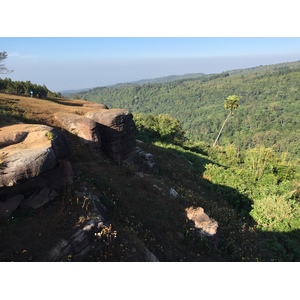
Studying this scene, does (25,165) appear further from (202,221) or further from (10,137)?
(202,221)

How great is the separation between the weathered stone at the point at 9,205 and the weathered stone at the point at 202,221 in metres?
6.74

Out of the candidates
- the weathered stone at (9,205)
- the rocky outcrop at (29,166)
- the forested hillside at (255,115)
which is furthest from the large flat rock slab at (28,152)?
the forested hillside at (255,115)

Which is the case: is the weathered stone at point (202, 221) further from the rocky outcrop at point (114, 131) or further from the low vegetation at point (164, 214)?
the rocky outcrop at point (114, 131)

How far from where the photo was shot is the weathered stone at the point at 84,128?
14.2 metres

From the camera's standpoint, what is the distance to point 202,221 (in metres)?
10.4

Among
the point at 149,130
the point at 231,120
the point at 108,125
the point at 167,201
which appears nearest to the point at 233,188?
the point at 167,201

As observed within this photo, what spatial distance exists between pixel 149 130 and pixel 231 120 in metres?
107

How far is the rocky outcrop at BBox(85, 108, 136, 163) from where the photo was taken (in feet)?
50.3

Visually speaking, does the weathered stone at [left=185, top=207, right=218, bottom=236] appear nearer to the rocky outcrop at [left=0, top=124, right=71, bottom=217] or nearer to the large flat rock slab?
the rocky outcrop at [left=0, top=124, right=71, bottom=217]

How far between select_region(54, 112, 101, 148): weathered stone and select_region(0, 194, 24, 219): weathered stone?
7657 mm

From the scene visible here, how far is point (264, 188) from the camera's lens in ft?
61.7

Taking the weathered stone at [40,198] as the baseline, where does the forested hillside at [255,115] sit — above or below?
below

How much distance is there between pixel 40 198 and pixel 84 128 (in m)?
Result: 7.99

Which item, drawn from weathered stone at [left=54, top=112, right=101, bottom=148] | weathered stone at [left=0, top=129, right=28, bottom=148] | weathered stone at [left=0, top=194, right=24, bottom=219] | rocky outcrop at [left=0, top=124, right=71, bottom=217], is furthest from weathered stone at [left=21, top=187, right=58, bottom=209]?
weathered stone at [left=54, top=112, right=101, bottom=148]
